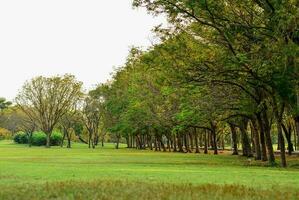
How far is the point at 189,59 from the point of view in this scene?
32188 mm

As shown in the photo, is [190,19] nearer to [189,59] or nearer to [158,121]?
[189,59]

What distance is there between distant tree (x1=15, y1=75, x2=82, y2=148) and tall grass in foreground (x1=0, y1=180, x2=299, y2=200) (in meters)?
84.1

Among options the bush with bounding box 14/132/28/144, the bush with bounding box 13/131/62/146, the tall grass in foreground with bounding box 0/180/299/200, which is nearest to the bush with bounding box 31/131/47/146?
the bush with bounding box 13/131/62/146

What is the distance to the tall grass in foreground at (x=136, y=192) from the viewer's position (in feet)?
42.4

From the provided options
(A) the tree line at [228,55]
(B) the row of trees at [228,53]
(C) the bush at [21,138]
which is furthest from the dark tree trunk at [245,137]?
(C) the bush at [21,138]

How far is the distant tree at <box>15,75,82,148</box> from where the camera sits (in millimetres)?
98188

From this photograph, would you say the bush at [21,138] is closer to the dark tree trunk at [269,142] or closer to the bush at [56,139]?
the bush at [56,139]

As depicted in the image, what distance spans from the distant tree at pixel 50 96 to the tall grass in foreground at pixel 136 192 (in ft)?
276

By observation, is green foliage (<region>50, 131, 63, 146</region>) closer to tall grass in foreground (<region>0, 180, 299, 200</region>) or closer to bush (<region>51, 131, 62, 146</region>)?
bush (<region>51, 131, 62, 146</region>)

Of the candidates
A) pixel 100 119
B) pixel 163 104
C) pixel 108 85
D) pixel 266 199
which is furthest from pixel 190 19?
pixel 100 119

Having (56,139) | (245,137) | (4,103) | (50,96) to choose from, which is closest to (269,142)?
(245,137)

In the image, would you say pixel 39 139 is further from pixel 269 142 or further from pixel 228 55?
pixel 228 55

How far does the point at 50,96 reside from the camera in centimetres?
9881

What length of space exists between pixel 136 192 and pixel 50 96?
87233 millimetres
